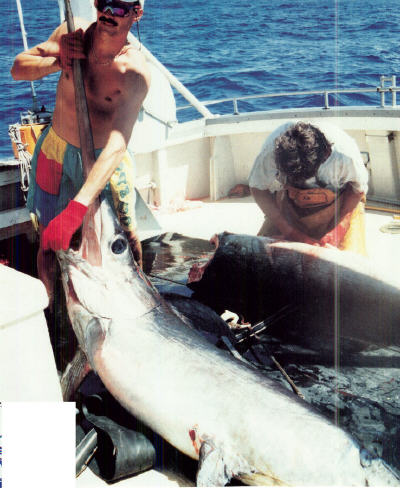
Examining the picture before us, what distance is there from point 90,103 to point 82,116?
525mm

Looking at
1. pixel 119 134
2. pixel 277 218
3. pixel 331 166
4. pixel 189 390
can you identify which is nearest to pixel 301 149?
pixel 331 166

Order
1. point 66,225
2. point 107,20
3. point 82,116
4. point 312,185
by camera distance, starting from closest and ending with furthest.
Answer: point 66,225, point 82,116, point 107,20, point 312,185

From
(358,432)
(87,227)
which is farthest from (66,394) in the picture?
(358,432)

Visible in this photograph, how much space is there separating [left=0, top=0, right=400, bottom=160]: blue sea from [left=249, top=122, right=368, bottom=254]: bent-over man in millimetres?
5407

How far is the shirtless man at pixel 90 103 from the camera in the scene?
2.95 m

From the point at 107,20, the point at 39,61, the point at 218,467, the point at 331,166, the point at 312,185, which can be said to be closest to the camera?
the point at 218,467

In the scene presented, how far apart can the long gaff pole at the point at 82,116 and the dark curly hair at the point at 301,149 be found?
1350 millimetres

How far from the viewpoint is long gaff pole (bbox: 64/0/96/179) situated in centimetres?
275

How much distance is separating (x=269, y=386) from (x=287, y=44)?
17.2 m

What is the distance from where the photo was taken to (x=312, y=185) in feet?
12.5

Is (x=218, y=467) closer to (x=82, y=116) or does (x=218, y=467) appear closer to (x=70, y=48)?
(x=82, y=116)

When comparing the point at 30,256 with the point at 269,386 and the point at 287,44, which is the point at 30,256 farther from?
the point at 287,44

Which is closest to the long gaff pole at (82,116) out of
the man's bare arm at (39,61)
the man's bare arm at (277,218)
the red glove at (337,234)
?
the man's bare arm at (39,61)

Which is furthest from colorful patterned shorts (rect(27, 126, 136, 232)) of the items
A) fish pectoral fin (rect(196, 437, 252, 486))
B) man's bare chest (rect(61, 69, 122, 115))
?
fish pectoral fin (rect(196, 437, 252, 486))
